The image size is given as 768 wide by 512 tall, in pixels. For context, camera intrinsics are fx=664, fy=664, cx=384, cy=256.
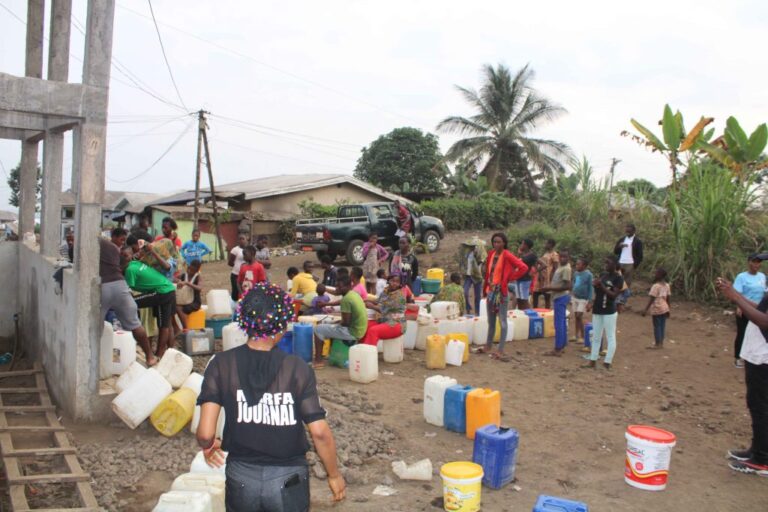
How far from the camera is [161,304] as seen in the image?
8227mm

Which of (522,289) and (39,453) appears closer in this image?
(39,453)

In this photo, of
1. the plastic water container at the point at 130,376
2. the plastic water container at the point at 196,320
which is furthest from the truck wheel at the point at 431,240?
the plastic water container at the point at 130,376

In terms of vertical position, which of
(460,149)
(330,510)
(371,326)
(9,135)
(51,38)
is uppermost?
(460,149)

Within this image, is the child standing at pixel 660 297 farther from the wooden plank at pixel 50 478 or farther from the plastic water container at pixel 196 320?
the wooden plank at pixel 50 478

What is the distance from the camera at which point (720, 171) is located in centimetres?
1437

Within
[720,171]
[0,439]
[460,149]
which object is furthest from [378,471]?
[460,149]

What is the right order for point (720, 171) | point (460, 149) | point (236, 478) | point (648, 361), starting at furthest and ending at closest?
1. point (460, 149)
2. point (720, 171)
3. point (648, 361)
4. point (236, 478)

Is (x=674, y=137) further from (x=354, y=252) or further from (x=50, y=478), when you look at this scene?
(x=50, y=478)

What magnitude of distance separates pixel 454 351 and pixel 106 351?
463 centimetres

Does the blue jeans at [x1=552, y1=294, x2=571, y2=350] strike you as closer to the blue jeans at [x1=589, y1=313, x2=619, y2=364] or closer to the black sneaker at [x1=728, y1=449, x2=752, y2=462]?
the blue jeans at [x1=589, y1=313, x2=619, y2=364]

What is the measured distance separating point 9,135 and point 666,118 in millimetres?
13984

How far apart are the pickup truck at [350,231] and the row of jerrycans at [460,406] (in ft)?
38.8

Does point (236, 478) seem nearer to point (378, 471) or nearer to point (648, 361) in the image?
point (378, 471)

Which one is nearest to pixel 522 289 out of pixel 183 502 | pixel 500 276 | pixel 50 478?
pixel 500 276
